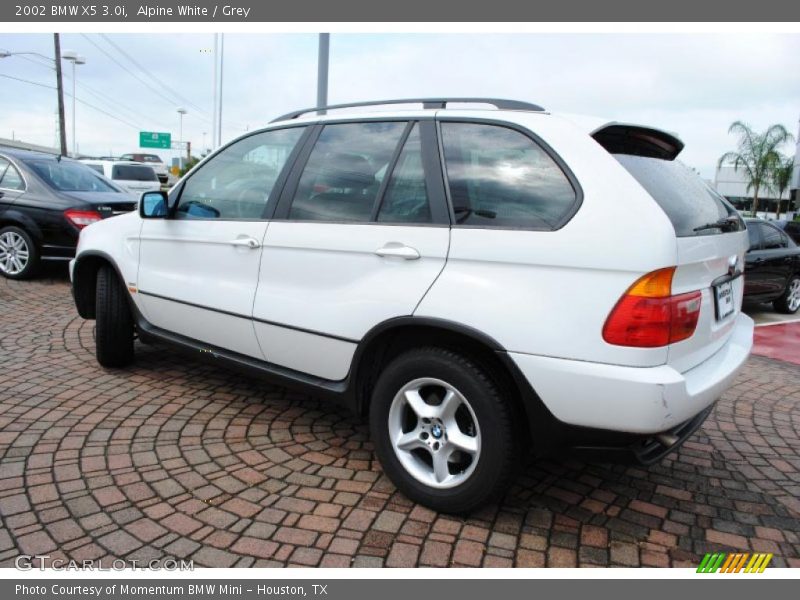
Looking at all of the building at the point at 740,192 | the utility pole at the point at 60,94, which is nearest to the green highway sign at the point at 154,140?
the utility pole at the point at 60,94

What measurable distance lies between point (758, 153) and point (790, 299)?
2204cm

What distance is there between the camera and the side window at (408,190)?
9.16 ft

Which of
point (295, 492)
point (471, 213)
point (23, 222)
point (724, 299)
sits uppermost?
point (471, 213)

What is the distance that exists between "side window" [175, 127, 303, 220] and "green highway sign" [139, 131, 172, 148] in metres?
46.8

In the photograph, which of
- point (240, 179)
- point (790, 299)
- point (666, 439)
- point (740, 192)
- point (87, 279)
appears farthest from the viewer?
point (740, 192)

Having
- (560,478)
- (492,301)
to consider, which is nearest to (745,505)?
(560,478)

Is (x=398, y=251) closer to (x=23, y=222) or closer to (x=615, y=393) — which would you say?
(x=615, y=393)

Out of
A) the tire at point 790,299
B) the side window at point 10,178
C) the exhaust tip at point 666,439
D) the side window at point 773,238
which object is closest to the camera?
the exhaust tip at point 666,439

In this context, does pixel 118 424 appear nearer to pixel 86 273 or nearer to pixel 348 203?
pixel 86 273

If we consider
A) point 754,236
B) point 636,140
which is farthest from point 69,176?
point 754,236

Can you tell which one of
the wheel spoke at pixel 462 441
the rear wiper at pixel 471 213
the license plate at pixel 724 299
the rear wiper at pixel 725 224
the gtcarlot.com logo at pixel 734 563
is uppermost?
the rear wiper at pixel 725 224

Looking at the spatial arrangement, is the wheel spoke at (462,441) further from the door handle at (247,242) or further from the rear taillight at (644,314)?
the door handle at (247,242)

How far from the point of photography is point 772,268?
8891 millimetres

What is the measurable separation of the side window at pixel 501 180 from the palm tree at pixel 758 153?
29.1m
